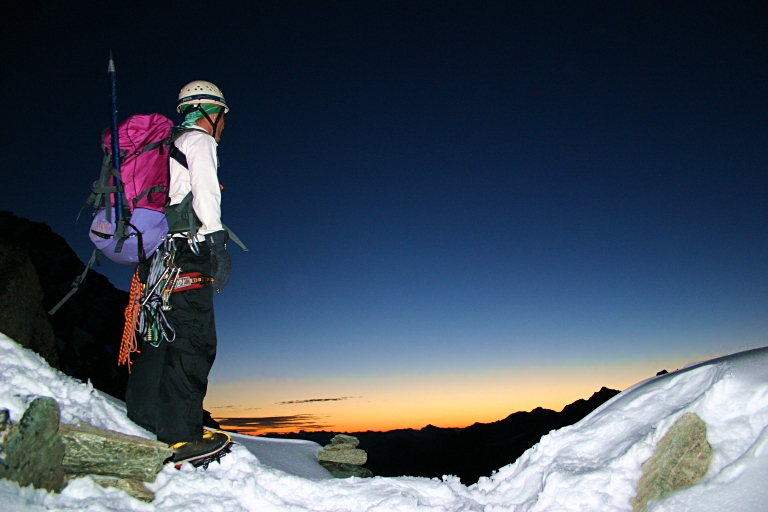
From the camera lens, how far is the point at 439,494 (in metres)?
5.50

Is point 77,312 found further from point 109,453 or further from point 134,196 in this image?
point 109,453

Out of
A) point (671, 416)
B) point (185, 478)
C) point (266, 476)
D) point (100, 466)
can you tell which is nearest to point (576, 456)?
point (671, 416)

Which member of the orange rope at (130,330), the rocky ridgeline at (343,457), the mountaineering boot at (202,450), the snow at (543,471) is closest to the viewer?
the snow at (543,471)

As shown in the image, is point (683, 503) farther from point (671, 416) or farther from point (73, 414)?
point (73, 414)

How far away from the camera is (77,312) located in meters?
52.1

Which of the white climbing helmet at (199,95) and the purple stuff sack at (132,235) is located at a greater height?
the white climbing helmet at (199,95)

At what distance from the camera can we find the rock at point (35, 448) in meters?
3.51

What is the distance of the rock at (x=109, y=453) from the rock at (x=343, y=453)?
14.3 ft

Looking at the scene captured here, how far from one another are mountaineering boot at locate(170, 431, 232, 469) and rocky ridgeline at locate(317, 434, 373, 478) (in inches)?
120

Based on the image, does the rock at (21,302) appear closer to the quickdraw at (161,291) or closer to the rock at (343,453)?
the quickdraw at (161,291)

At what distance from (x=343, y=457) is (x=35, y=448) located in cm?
569

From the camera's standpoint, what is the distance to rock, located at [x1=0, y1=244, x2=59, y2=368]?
21.2 feet

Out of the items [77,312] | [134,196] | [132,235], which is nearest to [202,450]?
[132,235]

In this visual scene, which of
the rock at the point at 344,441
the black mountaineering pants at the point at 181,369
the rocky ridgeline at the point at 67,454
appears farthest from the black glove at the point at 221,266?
the rock at the point at 344,441
